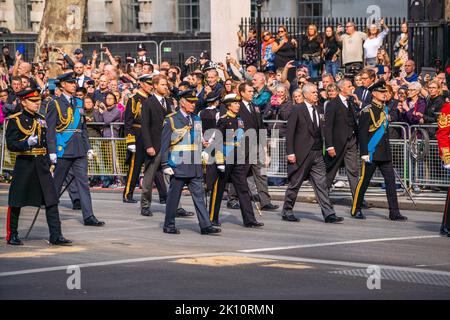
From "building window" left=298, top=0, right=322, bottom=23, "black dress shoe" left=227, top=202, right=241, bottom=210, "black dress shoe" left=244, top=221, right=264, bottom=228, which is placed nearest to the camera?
"black dress shoe" left=244, top=221, right=264, bottom=228

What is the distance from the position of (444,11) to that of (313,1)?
14.8 metres

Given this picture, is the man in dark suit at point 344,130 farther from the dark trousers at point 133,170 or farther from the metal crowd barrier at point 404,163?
the dark trousers at point 133,170

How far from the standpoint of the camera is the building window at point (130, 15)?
152 feet

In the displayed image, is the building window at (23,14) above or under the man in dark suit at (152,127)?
above

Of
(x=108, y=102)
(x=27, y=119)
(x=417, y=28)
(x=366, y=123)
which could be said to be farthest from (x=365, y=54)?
(x=27, y=119)

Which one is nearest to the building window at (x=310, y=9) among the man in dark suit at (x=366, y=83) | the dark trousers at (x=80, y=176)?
the man in dark suit at (x=366, y=83)

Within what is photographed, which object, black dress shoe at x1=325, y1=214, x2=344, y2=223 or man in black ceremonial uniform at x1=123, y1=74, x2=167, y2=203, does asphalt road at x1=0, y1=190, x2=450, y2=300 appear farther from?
man in black ceremonial uniform at x1=123, y1=74, x2=167, y2=203

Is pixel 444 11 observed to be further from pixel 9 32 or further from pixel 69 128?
pixel 9 32

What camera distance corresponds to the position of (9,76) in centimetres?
3069

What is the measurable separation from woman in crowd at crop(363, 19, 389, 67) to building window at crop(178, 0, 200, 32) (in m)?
18.8

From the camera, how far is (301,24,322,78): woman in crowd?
26.9m

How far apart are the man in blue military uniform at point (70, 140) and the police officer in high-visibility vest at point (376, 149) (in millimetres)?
3845

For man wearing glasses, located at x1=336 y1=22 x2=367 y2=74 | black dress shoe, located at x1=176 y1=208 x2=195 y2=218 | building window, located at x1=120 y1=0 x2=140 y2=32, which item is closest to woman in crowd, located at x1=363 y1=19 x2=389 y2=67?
man wearing glasses, located at x1=336 y1=22 x2=367 y2=74

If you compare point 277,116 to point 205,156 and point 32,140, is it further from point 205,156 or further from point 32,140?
point 32,140
